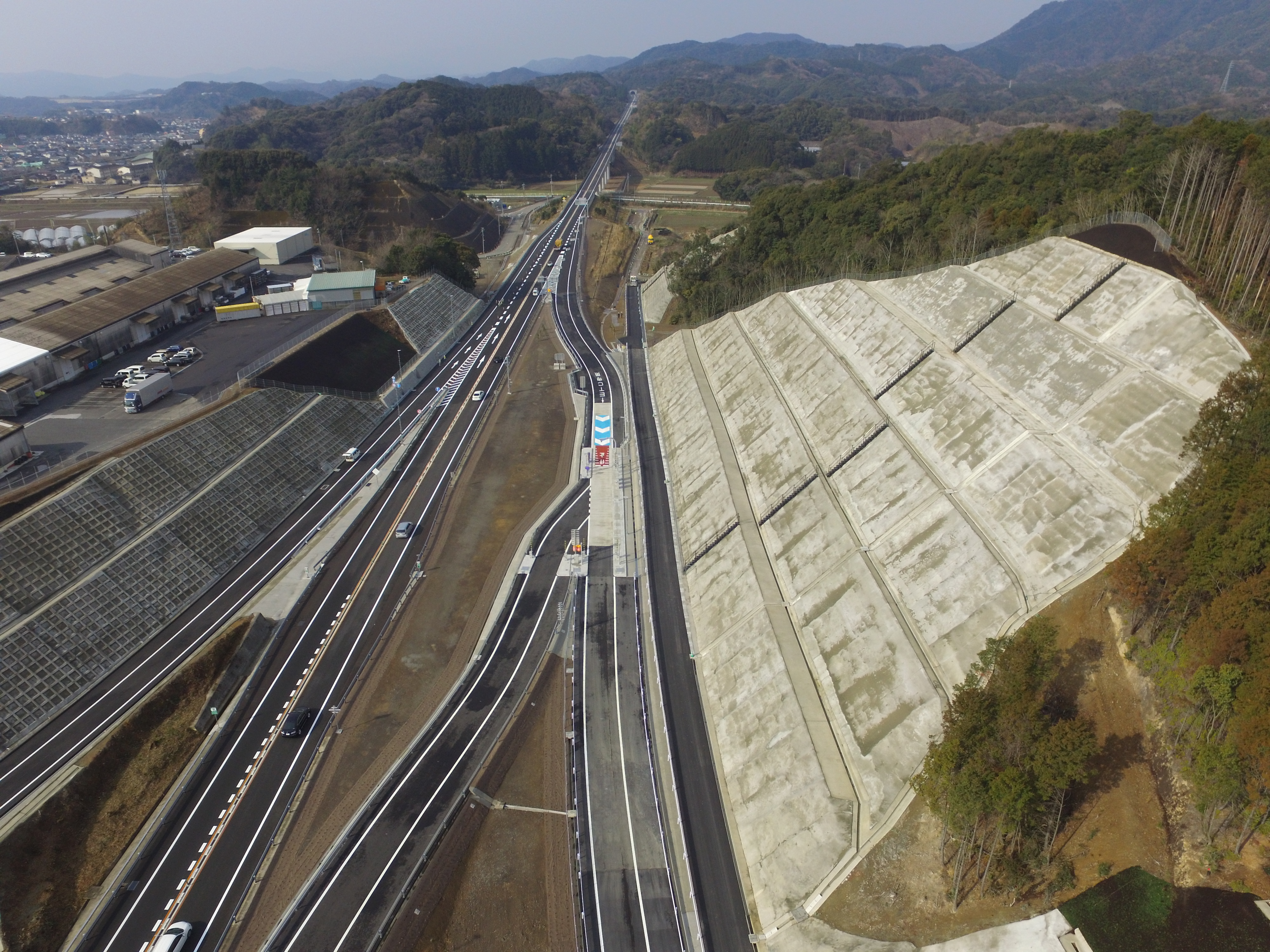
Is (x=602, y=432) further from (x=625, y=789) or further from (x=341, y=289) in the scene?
(x=341, y=289)

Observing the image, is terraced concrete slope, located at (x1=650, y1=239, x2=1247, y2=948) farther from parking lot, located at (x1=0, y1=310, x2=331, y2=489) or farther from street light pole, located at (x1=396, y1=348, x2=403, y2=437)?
parking lot, located at (x1=0, y1=310, x2=331, y2=489)

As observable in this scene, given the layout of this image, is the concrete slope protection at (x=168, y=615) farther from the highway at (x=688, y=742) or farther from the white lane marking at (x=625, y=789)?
the highway at (x=688, y=742)

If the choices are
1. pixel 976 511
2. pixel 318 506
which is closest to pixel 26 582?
pixel 318 506

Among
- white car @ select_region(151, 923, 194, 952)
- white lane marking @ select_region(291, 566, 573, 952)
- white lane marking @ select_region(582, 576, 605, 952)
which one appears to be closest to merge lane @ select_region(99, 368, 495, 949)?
white car @ select_region(151, 923, 194, 952)

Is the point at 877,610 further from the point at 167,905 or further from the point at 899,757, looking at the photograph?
the point at 167,905

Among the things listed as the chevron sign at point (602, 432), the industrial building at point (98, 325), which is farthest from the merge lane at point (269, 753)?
the industrial building at point (98, 325)

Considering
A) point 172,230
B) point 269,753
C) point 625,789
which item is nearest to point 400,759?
point 269,753
